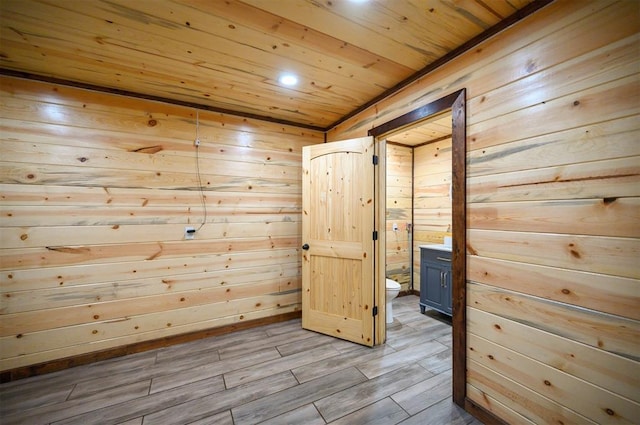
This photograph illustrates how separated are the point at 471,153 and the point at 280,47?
1481mm

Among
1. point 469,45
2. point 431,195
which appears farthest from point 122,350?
point 431,195

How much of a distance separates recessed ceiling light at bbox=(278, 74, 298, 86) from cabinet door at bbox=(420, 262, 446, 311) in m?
2.67

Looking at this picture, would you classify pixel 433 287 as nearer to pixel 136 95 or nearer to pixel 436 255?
pixel 436 255

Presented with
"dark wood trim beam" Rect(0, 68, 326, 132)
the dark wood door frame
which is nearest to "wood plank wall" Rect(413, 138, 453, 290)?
"dark wood trim beam" Rect(0, 68, 326, 132)

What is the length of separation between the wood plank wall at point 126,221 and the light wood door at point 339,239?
455 millimetres

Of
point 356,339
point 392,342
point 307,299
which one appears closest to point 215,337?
point 307,299

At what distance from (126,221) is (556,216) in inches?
127

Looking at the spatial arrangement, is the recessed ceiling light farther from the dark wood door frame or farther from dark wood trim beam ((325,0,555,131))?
the dark wood door frame

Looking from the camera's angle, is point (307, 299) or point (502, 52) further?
point (307, 299)

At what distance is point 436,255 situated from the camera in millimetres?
3188

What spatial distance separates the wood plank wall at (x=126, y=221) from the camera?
2.05 m

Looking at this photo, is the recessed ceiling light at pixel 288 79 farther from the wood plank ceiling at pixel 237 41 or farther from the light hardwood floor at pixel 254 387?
the light hardwood floor at pixel 254 387

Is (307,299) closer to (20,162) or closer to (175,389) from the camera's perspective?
(175,389)

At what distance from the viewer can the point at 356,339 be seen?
2.53 metres
